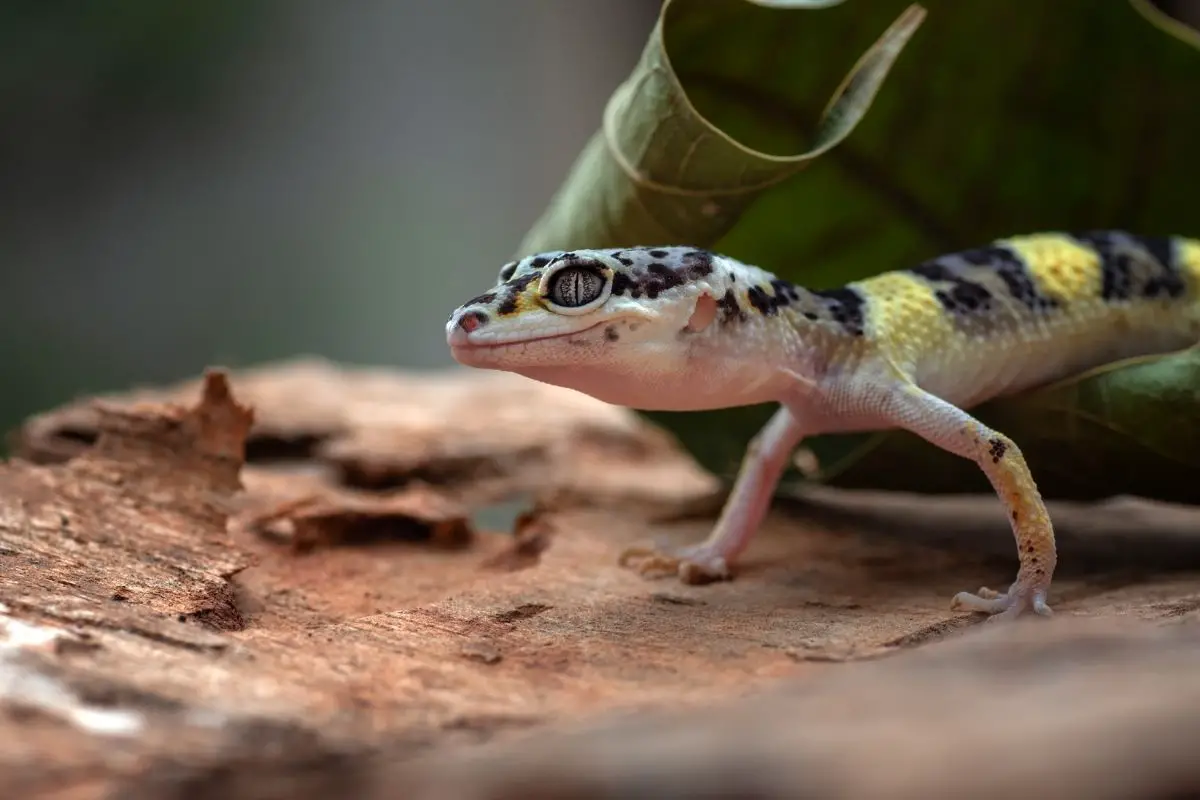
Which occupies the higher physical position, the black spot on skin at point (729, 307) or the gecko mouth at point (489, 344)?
the gecko mouth at point (489, 344)

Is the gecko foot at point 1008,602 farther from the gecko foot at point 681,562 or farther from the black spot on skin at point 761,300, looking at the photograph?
the black spot on skin at point 761,300

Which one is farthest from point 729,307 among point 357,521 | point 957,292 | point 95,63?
point 95,63

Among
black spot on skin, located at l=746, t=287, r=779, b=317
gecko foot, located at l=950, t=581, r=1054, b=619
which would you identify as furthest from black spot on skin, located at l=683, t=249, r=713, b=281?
gecko foot, located at l=950, t=581, r=1054, b=619

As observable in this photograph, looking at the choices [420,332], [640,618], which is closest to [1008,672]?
[640,618]

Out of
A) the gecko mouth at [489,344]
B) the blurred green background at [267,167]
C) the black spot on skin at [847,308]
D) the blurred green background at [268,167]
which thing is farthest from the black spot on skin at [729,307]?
the blurred green background at [267,167]

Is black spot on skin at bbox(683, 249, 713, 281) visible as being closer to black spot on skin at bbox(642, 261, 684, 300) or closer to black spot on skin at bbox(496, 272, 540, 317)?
black spot on skin at bbox(642, 261, 684, 300)

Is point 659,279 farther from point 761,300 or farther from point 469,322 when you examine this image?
point 469,322

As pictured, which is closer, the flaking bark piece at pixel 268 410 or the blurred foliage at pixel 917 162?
the blurred foliage at pixel 917 162
